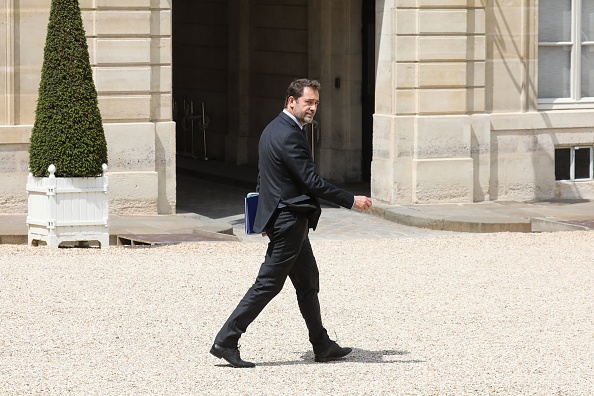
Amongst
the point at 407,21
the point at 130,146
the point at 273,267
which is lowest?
the point at 273,267

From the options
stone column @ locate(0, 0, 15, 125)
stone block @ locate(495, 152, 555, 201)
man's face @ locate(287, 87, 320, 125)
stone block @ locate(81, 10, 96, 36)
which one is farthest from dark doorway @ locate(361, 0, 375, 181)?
man's face @ locate(287, 87, 320, 125)

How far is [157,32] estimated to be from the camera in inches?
610

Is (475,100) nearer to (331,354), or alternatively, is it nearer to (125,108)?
(125,108)

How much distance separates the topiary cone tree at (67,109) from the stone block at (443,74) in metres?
4.72

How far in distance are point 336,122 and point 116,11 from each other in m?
4.85

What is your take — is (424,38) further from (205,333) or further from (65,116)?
(205,333)

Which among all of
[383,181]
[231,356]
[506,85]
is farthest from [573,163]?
[231,356]

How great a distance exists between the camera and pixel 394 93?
1636 centimetres

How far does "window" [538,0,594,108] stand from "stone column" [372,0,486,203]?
49.9 inches

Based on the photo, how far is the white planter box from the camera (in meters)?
12.8

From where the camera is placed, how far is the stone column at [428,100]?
16.3 metres

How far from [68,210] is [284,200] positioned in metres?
5.34

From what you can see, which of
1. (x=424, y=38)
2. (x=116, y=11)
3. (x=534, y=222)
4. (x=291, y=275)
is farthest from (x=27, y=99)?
(x=291, y=275)

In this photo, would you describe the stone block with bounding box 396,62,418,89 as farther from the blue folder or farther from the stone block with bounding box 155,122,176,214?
the blue folder
